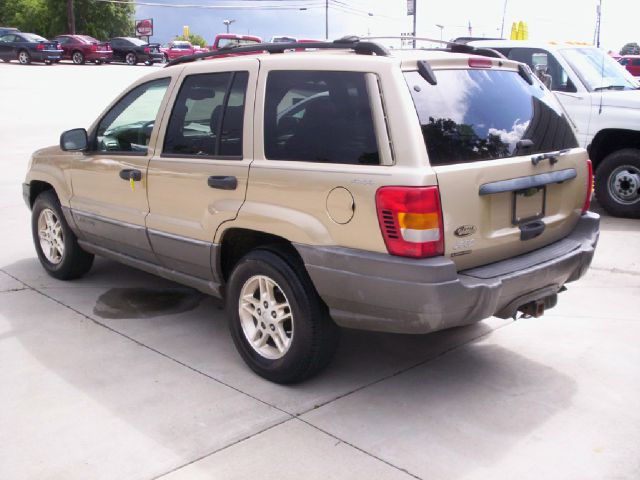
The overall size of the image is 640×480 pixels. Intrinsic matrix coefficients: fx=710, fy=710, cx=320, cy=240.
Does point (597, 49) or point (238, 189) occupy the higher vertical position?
point (597, 49)

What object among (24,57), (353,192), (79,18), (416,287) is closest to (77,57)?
(24,57)

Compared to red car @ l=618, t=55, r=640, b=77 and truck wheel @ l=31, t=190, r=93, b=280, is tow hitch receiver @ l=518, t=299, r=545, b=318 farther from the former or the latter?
red car @ l=618, t=55, r=640, b=77

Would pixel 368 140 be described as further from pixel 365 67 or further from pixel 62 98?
pixel 62 98

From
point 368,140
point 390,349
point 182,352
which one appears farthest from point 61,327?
point 368,140

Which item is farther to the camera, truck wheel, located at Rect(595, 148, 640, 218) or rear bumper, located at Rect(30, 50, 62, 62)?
rear bumper, located at Rect(30, 50, 62, 62)

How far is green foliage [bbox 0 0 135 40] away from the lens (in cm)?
6269

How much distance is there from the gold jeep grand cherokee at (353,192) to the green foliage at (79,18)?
64009 mm

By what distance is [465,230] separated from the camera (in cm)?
358

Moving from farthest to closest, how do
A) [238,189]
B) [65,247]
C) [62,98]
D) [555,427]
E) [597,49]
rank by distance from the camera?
[62,98], [597,49], [65,247], [238,189], [555,427]

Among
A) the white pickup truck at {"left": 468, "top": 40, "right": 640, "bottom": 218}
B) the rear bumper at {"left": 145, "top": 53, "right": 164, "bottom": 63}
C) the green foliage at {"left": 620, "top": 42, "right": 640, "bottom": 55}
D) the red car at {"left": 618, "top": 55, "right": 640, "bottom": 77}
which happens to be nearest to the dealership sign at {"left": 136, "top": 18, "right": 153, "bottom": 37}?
the rear bumper at {"left": 145, "top": 53, "right": 164, "bottom": 63}

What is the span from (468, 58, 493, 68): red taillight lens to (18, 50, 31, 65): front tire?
3648 cm

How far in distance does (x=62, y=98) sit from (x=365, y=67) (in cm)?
2091

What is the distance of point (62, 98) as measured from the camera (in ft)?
73.9

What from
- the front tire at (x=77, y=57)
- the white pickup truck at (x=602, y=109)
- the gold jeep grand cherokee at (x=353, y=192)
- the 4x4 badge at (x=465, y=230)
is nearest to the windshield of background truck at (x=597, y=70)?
the white pickup truck at (x=602, y=109)
